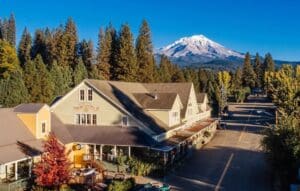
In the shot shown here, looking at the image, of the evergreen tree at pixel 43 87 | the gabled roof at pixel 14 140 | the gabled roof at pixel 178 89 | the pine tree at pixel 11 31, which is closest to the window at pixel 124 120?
the gabled roof at pixel 14 140

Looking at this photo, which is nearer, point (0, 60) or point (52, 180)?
point (52, 180)

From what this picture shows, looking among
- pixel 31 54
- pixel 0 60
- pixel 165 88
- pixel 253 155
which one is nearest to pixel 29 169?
pixel 253 155

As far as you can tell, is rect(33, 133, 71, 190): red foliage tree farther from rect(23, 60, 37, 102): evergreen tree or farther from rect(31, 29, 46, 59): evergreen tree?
rect(31, 29, 46, 59): evergreen tree

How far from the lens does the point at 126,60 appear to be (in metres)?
75.4

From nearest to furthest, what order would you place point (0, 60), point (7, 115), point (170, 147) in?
point (7, 115)
point (170, 147)
point (0, 60)

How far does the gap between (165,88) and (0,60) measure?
124 ft

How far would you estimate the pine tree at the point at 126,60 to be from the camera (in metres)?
74.4

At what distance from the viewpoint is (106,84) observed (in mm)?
43438

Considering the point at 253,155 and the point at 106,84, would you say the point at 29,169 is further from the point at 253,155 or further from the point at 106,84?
the point at 253,155

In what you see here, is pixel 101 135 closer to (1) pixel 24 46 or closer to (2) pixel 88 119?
(2) pixel 88 119

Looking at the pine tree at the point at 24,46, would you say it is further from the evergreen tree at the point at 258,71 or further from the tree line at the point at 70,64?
the evergreen tree at the point at 258,71

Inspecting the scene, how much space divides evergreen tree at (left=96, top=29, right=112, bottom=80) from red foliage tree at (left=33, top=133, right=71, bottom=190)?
47808 mm

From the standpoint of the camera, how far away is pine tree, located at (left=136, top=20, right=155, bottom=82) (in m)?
79.6

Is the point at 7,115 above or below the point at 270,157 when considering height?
above
